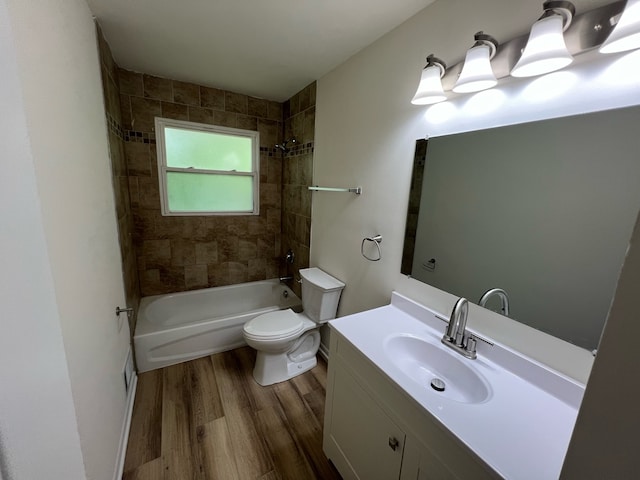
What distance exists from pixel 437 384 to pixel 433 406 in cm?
36

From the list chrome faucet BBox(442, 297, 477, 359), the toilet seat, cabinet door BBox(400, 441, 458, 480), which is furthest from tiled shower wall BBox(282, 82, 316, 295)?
cabinet door BBox(400, 441, 458, 480)

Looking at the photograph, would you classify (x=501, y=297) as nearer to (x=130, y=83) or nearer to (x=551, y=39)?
(x=551, y=39)

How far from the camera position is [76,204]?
3.34 ft

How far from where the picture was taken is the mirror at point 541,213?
819 millimetres

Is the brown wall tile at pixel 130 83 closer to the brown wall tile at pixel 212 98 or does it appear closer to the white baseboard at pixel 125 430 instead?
the brown wall tile at pixel 212 98

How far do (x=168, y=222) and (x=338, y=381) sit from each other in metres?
2.26

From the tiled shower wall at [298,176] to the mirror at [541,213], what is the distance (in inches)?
52.7

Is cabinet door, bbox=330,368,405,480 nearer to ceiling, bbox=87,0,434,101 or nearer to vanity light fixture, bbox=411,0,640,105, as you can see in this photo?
vanity light fixture, bbox=411,0,640,105

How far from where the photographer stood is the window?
99.5 inches

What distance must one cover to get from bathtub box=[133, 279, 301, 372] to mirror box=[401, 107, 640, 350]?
6.03ft

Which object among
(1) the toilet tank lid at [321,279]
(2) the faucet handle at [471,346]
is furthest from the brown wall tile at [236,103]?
(2) the faucet handle at [471,346]

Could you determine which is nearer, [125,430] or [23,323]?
[23,323]

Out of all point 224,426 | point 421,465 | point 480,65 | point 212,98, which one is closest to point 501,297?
point 421,465

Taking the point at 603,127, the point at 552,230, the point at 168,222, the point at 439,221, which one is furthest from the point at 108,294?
the point at 603,127
